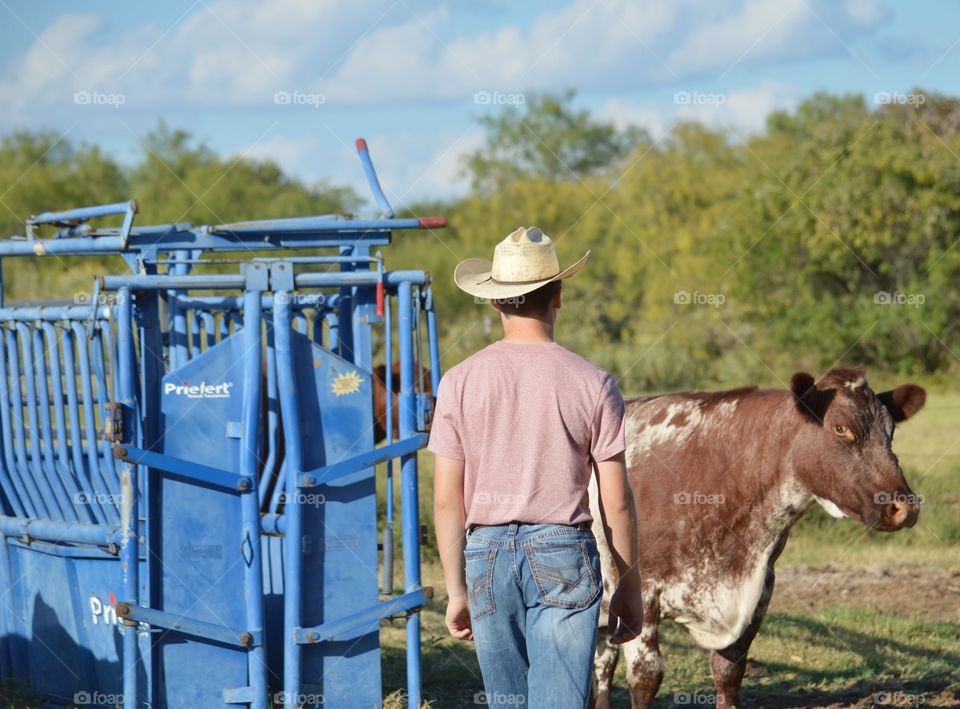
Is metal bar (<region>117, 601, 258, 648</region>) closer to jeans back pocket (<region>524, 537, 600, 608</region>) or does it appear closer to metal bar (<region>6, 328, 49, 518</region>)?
metal bar (<region>6, 328, 49, 518</region>)

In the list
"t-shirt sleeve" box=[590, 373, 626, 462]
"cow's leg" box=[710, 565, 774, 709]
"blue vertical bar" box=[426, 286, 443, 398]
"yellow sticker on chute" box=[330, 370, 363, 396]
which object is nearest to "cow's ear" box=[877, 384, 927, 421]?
"cow's leg" box=[710, 565, 774, 709]

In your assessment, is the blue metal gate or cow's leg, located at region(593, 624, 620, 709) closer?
the blue metal gate

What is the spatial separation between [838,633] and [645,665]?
3031mm

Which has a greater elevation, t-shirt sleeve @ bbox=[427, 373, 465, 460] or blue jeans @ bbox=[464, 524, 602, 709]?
t-shirt sleeve @ bbox=[427, 373, 465, 460]

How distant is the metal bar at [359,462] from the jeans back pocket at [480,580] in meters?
2.19

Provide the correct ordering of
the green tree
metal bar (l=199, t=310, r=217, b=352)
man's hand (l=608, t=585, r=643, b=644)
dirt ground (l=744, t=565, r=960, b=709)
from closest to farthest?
1. man's hand (l=608, t=585, r=643, b=644)
2. metal bar (l=199, t=310, r=217, b=352)
3. dirt ground (l=744, t=565, r=960, b=709)
4. the green tree

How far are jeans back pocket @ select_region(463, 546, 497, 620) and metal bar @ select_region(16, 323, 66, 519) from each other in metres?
3.80

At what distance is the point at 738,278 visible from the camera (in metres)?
32.3

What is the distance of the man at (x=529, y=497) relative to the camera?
354 centimetres

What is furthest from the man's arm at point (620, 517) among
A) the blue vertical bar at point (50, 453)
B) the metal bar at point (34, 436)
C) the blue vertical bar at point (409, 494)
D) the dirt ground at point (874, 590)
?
the dirt ground at point (874, 590)

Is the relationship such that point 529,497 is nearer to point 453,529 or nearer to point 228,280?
point 453,529

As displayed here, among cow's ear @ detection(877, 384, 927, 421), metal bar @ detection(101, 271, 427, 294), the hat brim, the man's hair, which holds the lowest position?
cow's ear @ detection(877, 384, 927, 421)

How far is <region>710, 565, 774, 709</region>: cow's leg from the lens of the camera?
21.1ft

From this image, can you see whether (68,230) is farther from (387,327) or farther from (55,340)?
(387,327)
